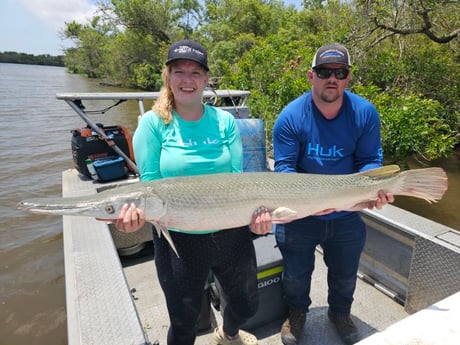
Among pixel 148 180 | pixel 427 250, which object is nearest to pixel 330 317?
pixel 427 250

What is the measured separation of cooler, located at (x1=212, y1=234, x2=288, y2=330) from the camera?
303 centimetres

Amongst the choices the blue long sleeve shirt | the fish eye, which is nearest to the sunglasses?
the blue long sleeve shirt

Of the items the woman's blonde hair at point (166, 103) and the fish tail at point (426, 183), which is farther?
the fish tail at point (426, 183)

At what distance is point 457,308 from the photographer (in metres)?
1.69

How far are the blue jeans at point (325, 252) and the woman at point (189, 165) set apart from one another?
0.53 m

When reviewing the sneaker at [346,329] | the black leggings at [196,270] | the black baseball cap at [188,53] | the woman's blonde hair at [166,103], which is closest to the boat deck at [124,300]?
the sneaker at [346,329]

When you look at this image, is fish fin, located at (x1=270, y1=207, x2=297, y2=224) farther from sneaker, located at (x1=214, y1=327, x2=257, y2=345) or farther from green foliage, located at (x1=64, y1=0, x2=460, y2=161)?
green foliage, located at (x1=64, y1=0, x2=460, y2=161)

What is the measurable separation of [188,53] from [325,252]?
→ 2048 millimetres

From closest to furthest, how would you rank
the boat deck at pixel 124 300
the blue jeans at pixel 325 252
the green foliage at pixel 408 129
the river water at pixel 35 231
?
the boat deck at pixel 124 300 < the blue jeans at pixel 325 252 < the river water at pixel 35 231 < the green foliage at pixel 408 129

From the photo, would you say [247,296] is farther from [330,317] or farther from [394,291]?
[394,291]

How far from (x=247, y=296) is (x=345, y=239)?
95 cm

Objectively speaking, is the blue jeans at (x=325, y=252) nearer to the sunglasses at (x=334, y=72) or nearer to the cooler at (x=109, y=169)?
the sunglasses at (x=334, y=72)

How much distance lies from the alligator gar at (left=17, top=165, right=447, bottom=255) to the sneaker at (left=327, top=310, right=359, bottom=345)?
1256mm

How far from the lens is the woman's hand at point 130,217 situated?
81.0 inches
